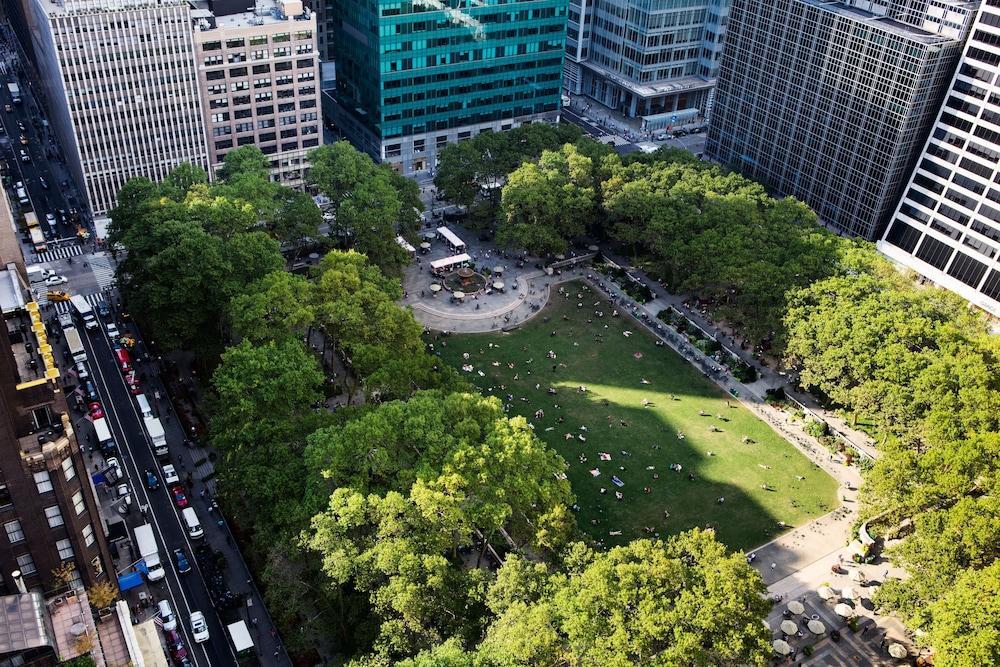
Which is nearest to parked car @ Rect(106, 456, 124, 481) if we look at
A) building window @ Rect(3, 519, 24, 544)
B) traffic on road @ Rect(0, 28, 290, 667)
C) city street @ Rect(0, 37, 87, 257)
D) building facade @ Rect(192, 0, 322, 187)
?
traffic on road @ Rect(0, 28, 290, 667)

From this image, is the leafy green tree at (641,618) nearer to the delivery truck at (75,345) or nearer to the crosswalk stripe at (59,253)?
the delivery truck at (75,345)

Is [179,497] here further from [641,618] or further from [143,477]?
[641,618]

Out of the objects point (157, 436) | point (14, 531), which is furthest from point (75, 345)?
point (14, 531)

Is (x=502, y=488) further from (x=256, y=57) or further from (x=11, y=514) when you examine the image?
(x=256, y=57)

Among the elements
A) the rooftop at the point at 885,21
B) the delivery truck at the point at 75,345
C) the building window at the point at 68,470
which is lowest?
the delivery truck at the point at 75,345

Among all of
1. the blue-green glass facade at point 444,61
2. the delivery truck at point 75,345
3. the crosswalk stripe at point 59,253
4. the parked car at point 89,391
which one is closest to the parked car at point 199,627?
the parked car at point 89,391

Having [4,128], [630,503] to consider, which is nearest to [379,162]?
[4,128]
